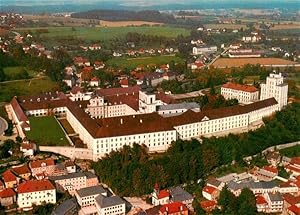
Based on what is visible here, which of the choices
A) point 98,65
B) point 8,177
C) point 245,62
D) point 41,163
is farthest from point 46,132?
point 245,62

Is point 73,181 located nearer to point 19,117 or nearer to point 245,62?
point 19,117

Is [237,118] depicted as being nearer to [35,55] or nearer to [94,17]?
[35,55]

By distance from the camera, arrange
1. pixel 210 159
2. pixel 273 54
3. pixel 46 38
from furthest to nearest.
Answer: pixel 46 38 < pixel 273 54 < pixel 210 159

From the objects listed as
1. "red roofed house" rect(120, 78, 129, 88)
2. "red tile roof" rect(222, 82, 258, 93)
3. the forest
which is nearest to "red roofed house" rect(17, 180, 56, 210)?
the forest

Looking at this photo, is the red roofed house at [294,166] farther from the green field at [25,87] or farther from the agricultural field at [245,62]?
the agricultural field at [245,62]

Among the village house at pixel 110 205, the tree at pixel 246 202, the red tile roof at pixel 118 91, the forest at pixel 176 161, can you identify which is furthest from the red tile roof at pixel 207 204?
the red tile roof at pixel 118 91

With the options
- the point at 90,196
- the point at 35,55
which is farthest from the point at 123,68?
the point at 90,196

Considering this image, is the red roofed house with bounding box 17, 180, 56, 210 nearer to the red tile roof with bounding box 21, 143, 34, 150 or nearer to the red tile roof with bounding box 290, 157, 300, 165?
the red tile roof with bounding box 21, 143, 34, 150
